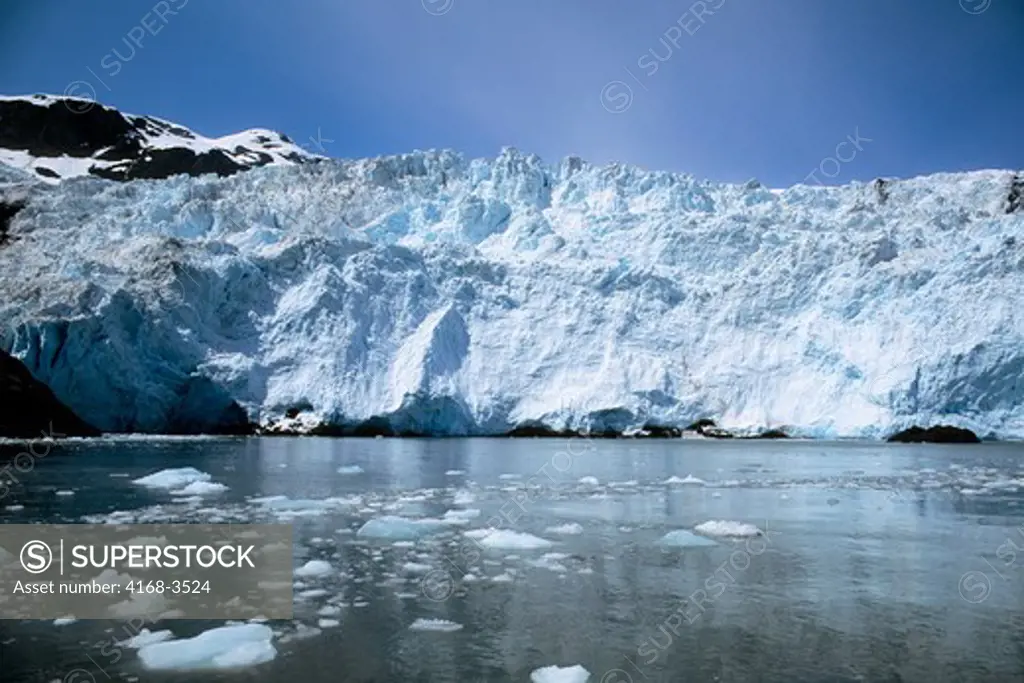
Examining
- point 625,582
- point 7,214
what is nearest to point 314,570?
point 625,582

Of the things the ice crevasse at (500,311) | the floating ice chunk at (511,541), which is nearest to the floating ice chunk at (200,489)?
the floating ice chunk at (511,541)

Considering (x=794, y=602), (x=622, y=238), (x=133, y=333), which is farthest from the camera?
(x=622, y=238)

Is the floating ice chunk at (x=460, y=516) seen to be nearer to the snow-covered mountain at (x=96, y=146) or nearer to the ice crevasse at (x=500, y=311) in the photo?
the ice crevasse at (x=500, y=311)

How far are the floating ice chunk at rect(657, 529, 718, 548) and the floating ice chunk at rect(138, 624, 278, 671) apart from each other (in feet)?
16.8

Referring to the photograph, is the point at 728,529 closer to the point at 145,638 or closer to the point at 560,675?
the point at 560,675

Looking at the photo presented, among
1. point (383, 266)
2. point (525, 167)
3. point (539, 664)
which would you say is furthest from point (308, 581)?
point (525, 167)

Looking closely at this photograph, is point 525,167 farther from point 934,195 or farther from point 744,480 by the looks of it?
point 744,480

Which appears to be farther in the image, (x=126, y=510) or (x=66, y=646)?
(x=126, y=510)

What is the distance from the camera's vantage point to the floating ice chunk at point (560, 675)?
15.9 ft

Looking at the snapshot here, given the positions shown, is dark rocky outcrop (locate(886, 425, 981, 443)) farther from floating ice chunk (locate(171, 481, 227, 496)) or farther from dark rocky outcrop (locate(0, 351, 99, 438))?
dark rocky outcrop (locate(0, 351, 99, 438))

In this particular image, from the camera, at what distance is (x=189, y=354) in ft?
107

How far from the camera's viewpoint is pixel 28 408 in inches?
1072

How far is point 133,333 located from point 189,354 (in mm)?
2306

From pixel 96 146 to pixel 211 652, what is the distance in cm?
8794
